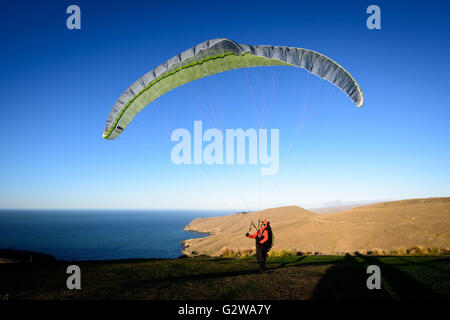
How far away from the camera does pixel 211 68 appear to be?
857cm

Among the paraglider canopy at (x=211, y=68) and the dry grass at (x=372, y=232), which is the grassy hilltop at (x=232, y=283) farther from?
the dry grass at (x=372, y=232)

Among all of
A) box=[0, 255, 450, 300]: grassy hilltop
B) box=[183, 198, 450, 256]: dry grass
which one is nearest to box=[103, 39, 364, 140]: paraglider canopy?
box=[0, 255, 450, 300]: grassy hilltop

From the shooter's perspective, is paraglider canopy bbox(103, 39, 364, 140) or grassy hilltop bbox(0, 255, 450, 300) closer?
grassy hilltop bbox(0, 255, 450, 300)

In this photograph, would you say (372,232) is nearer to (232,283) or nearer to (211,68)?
(232,283)

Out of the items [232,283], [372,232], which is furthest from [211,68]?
[372,232]

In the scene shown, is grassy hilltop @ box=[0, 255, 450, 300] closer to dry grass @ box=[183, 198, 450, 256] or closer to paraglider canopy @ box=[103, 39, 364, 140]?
paraglider canopy @ box=[103, 39, 364, 140]

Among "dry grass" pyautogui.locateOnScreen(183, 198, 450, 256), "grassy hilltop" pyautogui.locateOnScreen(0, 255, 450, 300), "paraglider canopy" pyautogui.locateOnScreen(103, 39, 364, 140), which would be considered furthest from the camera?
"dry grass" pyautogui.locateOnScreen(183, 198, 450, 256)

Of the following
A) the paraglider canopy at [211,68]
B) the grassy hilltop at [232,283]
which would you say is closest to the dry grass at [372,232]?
the grassy hilltop at [232,283]

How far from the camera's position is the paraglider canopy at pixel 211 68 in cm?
700

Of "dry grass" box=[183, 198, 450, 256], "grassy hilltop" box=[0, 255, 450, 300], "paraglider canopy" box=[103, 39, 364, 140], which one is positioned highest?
"paraglider canopy" box=[103, 39, 364, 140]

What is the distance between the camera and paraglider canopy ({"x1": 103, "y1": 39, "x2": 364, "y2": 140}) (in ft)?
23.0
